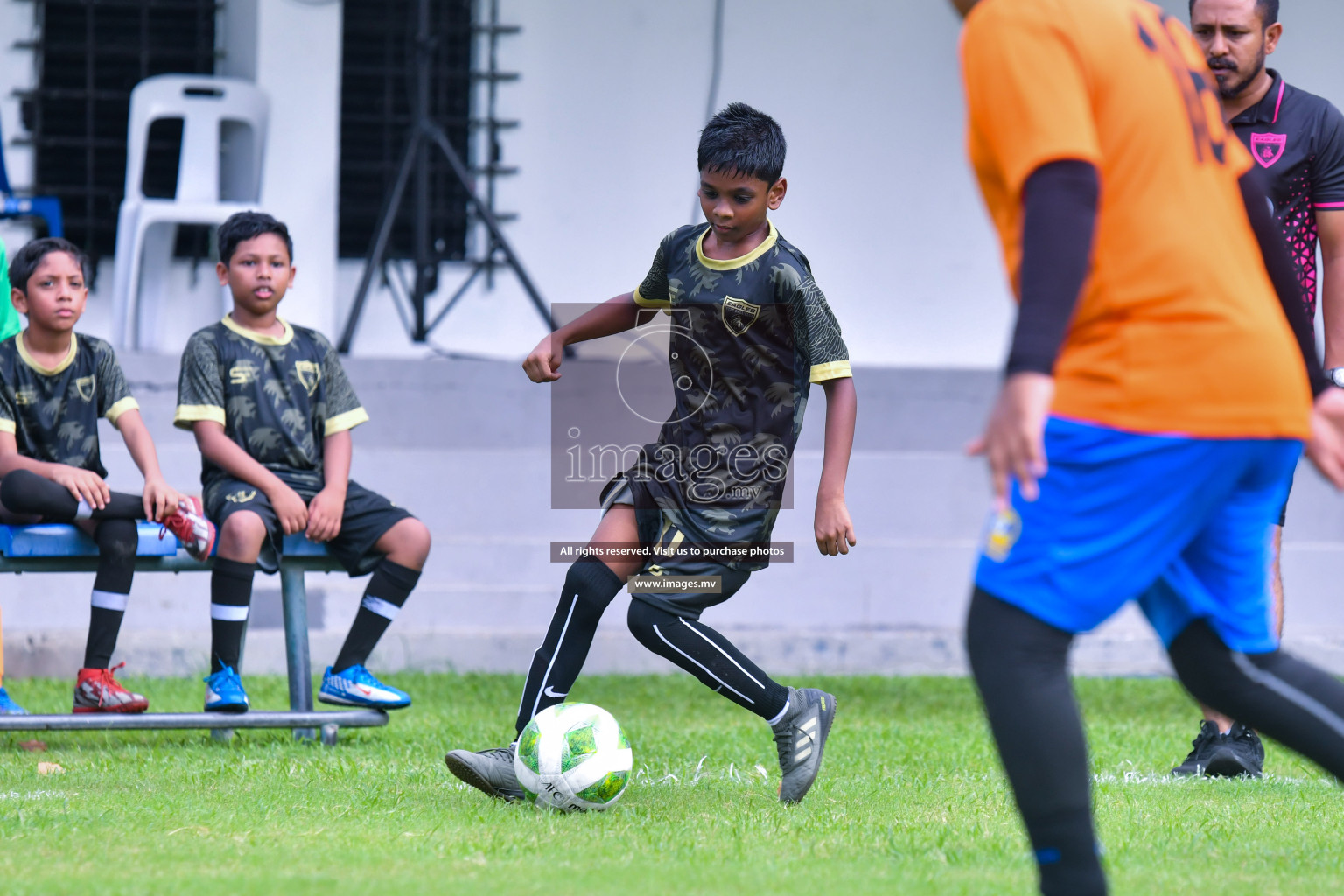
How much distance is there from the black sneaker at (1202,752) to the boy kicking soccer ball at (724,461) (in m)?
1.03

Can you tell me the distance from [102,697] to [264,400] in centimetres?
101

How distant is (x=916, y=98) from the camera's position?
819 centimetres

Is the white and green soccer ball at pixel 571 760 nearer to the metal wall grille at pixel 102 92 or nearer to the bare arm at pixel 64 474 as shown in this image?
the bare arm at pixel 64 474

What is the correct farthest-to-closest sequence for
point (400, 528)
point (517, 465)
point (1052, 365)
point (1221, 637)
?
1. point (517, 465)
2. point (400, 528)
3. point (1221, 637)
4. point (1052, 365)

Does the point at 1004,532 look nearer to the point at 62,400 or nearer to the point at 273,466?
the point at 273,466

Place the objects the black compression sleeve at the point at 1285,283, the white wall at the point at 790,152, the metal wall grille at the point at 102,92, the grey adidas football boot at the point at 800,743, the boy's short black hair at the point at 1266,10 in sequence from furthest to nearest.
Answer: the white wall at the point at 790,152
the metal wall grille at the point at 102,92
the boy's short black hair at the point at 1266,10
the grey adidas football boot at the point at 800,743
the black compression sleeve at the point at 1285,283

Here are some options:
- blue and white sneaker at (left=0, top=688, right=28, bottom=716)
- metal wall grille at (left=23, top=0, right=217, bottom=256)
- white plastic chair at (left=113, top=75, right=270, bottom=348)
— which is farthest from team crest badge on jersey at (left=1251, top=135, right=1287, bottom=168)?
metal wall grille at (left=23, top=0, right=217, bottom=256)

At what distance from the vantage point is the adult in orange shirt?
1.92 meters

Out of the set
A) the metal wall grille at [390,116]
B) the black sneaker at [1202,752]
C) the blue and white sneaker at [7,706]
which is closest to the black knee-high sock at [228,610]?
the blue and white sneaker at [7,706]

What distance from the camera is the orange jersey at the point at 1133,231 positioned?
197cm

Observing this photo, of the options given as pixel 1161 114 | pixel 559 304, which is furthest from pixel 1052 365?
pixel 559 304

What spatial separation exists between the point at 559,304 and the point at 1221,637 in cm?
583

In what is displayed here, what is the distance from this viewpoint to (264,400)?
4.65 m

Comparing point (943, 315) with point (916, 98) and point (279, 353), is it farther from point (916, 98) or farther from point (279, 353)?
point (279, 353)
